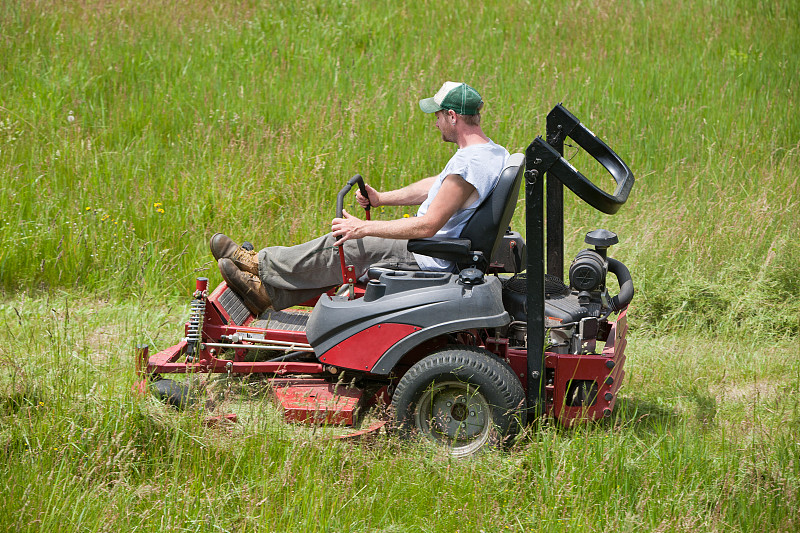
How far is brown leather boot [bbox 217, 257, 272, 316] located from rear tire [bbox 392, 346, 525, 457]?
1167 mm

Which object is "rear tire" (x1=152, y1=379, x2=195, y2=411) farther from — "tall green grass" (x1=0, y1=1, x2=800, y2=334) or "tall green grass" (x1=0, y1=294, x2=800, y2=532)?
"tall green grass" (x1=0, y1=1, x2=800, y2=334)

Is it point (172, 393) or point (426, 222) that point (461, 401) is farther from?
point (172, 393)

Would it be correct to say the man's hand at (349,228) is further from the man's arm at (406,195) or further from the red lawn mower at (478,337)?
the man's arm at (406,195)

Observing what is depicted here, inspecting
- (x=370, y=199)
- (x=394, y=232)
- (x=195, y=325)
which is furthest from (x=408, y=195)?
(x=195, y=325)

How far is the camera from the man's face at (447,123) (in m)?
4.04

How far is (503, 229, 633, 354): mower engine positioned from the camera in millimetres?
3938

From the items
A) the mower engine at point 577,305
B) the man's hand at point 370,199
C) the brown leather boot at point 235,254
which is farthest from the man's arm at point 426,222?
the brown leather boot at point 235,254

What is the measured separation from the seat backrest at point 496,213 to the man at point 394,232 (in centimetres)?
6

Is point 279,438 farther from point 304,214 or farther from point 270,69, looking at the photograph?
point 270,69

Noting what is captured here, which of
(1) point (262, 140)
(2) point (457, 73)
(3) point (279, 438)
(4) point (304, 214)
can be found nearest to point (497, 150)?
(3) point (279, 438)

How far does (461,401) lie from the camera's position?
384 centimetres

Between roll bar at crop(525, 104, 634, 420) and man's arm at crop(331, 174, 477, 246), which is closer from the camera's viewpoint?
roll bar at crop(525, 104, 634, 420)

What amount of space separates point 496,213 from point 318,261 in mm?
1048

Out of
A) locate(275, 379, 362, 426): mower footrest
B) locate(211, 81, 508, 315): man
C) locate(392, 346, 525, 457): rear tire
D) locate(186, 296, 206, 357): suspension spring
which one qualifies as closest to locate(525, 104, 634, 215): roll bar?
locate(211, 81, 508, 315): man
